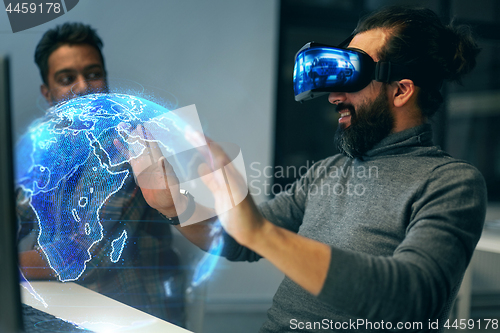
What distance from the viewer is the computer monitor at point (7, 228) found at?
444mm

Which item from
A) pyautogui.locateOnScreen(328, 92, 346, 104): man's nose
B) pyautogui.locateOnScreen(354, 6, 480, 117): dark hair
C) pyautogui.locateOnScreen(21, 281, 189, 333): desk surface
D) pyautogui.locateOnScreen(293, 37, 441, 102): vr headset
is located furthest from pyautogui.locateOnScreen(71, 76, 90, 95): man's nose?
pyautogui.locateOnScreen(354, 6, 480, 117): dark hair

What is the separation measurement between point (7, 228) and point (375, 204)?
75cm

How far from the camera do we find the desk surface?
0.71 metres

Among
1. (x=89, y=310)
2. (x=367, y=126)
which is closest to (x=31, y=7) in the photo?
(x=89, y=310)

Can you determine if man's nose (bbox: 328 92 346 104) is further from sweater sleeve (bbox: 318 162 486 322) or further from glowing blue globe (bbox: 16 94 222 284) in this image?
glowing blue globe (bbox: 16 94 222 284)

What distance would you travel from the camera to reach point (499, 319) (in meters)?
2.66

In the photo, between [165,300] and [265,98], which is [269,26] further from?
[165,300]

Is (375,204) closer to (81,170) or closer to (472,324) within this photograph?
(81,170)

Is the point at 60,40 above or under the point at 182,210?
above

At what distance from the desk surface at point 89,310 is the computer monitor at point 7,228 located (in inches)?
9.8

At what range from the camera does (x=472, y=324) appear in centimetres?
247

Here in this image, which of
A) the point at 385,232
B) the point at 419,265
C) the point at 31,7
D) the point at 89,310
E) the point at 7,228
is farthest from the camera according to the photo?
the point at 31,7

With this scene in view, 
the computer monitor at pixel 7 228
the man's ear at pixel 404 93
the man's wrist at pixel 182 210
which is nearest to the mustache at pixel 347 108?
the man's ear at pixel 404 93

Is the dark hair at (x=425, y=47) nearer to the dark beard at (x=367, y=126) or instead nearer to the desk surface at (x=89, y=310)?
the dark beard at (x=367, y=126)
